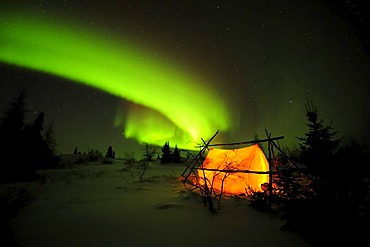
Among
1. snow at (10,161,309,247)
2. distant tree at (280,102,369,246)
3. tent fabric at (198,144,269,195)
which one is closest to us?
distant tree at (280,102,369,246)

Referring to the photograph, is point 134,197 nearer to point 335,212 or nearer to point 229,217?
point 229,217

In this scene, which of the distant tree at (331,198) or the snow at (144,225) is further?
the snow at (144,225)

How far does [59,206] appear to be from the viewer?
562 centimetres

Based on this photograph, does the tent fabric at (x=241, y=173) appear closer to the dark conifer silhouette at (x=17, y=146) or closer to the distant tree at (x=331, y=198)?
the distant tree at (x=331, y=198)

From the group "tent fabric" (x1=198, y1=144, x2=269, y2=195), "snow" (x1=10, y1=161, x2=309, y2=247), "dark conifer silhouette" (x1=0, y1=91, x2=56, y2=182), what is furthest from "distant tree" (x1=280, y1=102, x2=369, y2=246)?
"dark conifer silhouette" (x1=0, y1=91, x2=56, y2=182)

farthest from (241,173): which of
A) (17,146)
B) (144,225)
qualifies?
(17,146)

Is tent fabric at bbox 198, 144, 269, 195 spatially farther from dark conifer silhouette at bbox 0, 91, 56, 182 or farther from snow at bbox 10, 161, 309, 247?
dark conifer silhouette at bbox 0, 91, 56, 182

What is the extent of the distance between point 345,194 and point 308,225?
43.6 inches

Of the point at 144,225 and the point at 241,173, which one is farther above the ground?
the point at 241,173

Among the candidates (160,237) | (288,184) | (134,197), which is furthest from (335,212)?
(134,197)

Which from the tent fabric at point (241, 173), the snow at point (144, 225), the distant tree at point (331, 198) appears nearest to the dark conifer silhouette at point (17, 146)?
the snow at point (144, 225)

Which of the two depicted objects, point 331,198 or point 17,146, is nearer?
point 331,198

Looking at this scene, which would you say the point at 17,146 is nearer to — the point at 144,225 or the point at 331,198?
the point at 144,225

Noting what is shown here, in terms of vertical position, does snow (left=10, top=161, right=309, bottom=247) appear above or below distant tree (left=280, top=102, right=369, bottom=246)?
below
